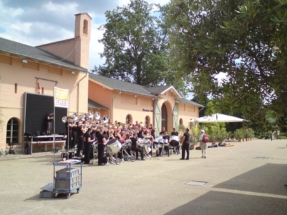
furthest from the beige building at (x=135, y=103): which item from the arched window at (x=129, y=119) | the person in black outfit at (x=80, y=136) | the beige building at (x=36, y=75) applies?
the person in black outfit at (x=80, y=136)

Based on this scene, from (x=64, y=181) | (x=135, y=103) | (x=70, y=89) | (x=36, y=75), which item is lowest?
(x=64, y=181)

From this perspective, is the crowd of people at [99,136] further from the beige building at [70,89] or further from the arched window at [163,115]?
the arched window at [163,115]

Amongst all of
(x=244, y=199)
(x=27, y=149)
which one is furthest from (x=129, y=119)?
(x=244, y=199)

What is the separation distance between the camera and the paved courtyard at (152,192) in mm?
6750

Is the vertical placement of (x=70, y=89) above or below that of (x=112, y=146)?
above

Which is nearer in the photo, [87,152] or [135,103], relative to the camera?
[87,152]

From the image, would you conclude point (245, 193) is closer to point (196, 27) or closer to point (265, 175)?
point (265, 175)

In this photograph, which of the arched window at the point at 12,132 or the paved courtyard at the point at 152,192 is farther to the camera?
the arched window at the point at 12,132

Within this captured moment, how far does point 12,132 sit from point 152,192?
12.9 m

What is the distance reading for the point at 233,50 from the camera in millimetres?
5219

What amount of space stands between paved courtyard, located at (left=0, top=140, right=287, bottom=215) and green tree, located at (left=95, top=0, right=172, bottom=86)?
34096mm

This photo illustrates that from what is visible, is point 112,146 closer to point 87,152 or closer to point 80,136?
point 87,152

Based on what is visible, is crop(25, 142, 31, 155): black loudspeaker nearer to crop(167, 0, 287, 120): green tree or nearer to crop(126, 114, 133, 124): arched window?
crop(126, 114, 133, 124): arched window

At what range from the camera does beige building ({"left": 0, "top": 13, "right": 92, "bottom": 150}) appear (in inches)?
691
